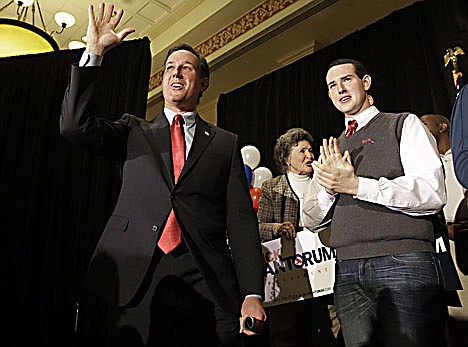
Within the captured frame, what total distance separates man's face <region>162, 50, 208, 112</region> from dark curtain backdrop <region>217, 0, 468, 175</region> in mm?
2491

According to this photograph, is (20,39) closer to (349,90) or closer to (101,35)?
(101,35)

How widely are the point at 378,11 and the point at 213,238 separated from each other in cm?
370

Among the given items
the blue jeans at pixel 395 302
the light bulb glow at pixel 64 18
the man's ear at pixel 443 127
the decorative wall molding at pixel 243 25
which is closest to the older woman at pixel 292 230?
the man's ear at pixel 443 127

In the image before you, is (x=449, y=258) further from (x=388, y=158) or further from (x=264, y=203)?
(x=264, y=203)

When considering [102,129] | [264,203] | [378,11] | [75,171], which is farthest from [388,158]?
[378,11]

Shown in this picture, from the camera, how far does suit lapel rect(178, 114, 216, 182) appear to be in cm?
144

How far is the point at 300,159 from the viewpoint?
115 inches

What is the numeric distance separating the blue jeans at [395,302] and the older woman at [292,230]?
0.94 m

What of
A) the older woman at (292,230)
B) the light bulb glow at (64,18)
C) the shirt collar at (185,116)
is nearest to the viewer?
the shirt collar at (185,116)

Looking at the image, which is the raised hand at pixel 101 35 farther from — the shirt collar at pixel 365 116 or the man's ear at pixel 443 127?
the man's ear at pixel 443 127

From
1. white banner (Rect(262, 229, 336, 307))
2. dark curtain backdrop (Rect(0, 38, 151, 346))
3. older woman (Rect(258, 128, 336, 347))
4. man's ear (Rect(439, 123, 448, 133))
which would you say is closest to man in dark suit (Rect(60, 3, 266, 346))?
white banner (Rect(262, 229, 336, 307))

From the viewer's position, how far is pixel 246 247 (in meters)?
1.44

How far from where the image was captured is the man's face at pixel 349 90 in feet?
5.76

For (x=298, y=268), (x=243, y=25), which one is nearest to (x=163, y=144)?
(x=298, y=268)
